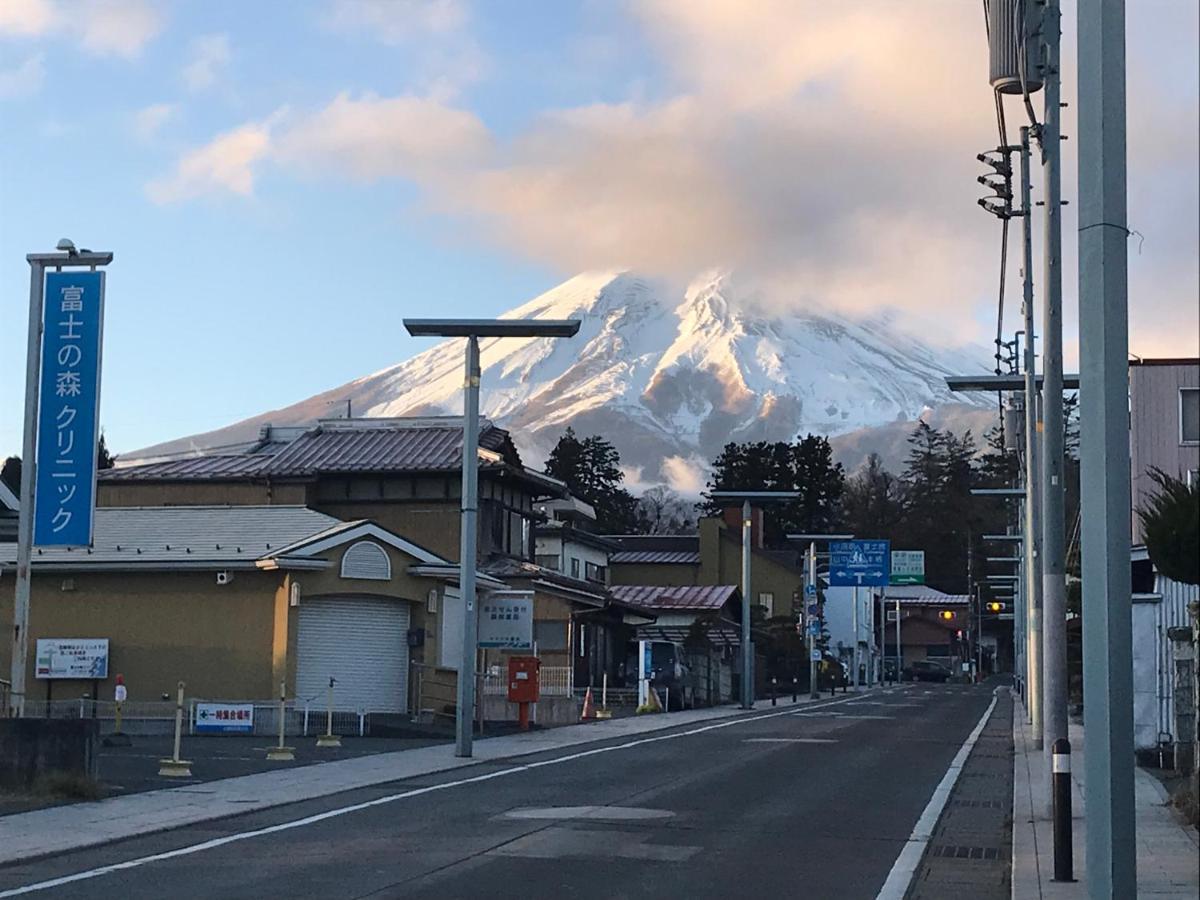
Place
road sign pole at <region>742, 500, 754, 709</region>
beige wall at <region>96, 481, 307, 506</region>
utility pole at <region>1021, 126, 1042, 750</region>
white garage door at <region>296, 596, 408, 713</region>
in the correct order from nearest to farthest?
utility pole at <region>1021, 126, 1042, 750</region>, white garage door at <region>296, 596, 408, 713</region>, beige wall at <region>96, 481, 307, 506</region>, road sign pole at <region>742, 500, 754, 709</region>

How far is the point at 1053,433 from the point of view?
21891 mm

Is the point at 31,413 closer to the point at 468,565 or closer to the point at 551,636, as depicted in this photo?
the point at 468,565

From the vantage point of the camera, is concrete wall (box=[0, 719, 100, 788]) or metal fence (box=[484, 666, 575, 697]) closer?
concrete wall (box=[0, 719, 100, 788])

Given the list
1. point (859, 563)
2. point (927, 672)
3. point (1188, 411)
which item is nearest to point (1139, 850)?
point (1188, 411)

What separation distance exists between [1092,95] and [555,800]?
1218 cm

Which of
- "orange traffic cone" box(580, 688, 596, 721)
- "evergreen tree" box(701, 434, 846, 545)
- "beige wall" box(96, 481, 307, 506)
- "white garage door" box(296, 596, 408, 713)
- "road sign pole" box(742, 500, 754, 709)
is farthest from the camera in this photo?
"evergreen tree" box(701, 434, 846, 545)

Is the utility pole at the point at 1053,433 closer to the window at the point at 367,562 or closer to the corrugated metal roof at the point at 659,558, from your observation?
the window at the point at 367,562

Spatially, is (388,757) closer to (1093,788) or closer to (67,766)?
(67,766)

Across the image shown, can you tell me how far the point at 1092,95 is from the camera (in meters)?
8.27

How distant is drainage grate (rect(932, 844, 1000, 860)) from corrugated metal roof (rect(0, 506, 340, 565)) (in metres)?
20.3

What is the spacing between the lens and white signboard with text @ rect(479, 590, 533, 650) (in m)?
31.2

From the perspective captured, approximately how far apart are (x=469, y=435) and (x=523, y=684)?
934cm

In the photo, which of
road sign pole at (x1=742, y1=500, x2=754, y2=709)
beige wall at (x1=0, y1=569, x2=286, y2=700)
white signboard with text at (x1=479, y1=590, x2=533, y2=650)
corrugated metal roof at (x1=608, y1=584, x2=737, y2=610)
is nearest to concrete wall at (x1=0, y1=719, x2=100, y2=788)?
white signboard with text at (x1=479, y1=590, x2=533, y2=650)

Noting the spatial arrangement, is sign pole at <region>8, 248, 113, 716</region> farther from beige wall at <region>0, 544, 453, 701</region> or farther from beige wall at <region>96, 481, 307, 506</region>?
beige wall at <region>96, 481, 307, 506</region>
